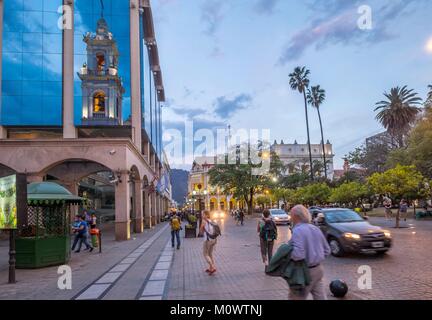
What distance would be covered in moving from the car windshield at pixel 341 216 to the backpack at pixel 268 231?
3759 mm

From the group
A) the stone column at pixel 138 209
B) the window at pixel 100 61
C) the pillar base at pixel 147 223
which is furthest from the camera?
the pillar base at pixel 147 223

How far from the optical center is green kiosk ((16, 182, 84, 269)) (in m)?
12.8

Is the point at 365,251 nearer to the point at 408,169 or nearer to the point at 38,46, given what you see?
the point at 408,169

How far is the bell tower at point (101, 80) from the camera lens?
29.1 m

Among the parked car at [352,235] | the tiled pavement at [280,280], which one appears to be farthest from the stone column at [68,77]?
the parked car at [352,235]

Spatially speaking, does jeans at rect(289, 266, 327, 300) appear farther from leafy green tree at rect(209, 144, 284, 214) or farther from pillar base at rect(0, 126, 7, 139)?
leafy green tree at rect(209, 144, 284, 214)

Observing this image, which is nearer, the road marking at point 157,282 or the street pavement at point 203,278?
the street pavement at point 203,278

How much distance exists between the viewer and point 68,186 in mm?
30312

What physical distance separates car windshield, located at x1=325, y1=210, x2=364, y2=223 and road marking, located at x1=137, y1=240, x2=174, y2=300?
6195mm

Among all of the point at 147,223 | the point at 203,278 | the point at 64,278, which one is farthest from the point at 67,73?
the point at 203,278

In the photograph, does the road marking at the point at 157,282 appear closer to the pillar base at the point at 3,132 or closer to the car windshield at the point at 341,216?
the car windshield at the point at 341,216

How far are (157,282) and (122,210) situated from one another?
14.5m

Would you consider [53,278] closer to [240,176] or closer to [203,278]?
[203,278]

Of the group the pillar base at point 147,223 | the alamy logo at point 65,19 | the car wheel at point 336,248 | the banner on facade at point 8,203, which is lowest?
the pillar base at point 147,223
